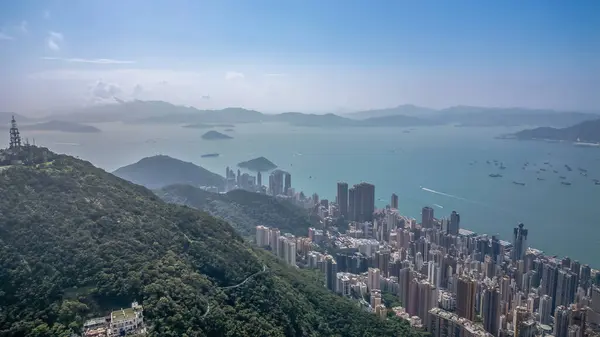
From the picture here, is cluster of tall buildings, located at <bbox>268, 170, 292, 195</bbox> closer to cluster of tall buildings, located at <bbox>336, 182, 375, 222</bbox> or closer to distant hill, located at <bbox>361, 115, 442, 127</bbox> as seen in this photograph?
cluster of tall buildings, located at <bbox>336, 182, 375, 222</bbox>

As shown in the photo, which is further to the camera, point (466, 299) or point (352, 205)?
point (352, 205)

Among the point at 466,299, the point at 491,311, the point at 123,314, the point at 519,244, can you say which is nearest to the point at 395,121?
the point at 519,244

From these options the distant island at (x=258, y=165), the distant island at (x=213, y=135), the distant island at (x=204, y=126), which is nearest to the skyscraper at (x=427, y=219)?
the distant island at (x=258, y=165)

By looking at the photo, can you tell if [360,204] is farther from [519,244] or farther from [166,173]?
[166,173]

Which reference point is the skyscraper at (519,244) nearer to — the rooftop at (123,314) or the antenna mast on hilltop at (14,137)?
the rooftop at (123,314)

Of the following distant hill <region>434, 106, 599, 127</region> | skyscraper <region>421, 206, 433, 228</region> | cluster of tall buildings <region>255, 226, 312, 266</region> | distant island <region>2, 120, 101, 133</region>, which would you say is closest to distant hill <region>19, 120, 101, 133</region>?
distant island <region>2, 120, 101, 133</region>

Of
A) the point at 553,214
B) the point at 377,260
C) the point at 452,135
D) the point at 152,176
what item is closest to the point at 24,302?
the point at 377,260
